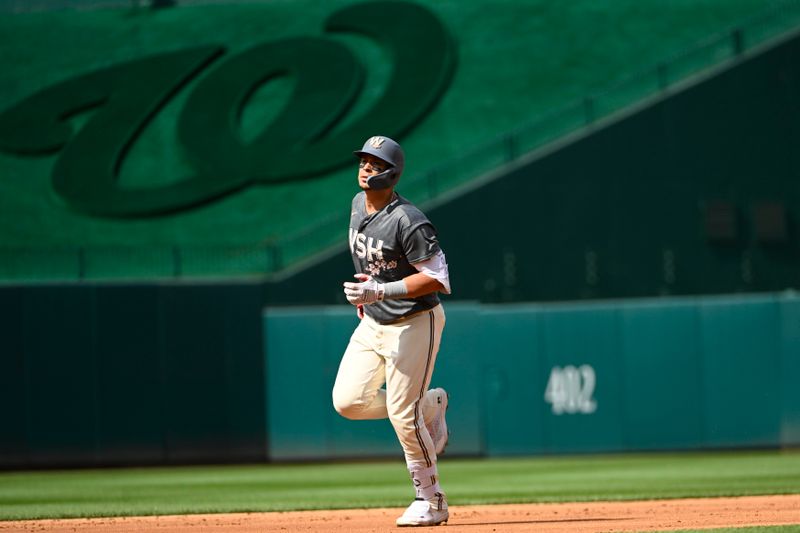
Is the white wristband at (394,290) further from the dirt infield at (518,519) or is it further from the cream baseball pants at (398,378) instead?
the dirt infield at (518,519)

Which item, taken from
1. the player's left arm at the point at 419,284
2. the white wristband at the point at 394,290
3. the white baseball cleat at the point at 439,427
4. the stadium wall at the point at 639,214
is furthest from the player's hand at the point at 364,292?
the stadium wall at the point at 639,214

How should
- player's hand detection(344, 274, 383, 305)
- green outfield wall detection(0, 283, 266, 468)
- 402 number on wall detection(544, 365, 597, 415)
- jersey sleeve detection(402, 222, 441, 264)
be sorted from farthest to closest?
402 number on wall detection(544, 365, 597, 415)
green outfield wall detection(0, 283, 266, 468)
jersey sleeve detection(402, 222, 441, 264)
player's hand detection(344, 274, 383, 305)

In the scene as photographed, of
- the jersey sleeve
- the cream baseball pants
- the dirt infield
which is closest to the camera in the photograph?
the jersey sleeve

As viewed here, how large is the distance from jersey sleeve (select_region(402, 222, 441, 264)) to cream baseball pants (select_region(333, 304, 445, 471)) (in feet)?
1.15

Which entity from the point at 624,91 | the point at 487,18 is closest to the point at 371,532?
the point at 624,91

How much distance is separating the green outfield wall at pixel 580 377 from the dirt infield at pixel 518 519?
6.97 meters

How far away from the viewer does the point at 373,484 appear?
12273mm

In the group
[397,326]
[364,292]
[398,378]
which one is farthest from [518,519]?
[364,292]

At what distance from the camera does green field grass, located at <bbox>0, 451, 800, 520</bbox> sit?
962 centimetres

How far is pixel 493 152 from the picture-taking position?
66.8 ft

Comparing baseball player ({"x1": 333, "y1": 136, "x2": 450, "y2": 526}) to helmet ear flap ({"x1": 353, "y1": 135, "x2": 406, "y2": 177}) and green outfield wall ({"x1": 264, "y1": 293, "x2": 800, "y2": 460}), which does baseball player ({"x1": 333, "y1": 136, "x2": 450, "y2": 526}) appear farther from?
green outfield wall ({"x1": 264, "y1": 293, "x2": 800, "y2": 460})

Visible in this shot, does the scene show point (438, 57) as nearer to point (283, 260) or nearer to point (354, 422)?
point (283, 260)

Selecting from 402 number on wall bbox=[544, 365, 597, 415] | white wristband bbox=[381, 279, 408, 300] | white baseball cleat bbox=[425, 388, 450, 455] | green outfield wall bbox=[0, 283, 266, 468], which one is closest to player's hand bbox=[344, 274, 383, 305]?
white wristband bbox=[381, 279, 408, 300]

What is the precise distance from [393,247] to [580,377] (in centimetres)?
978
